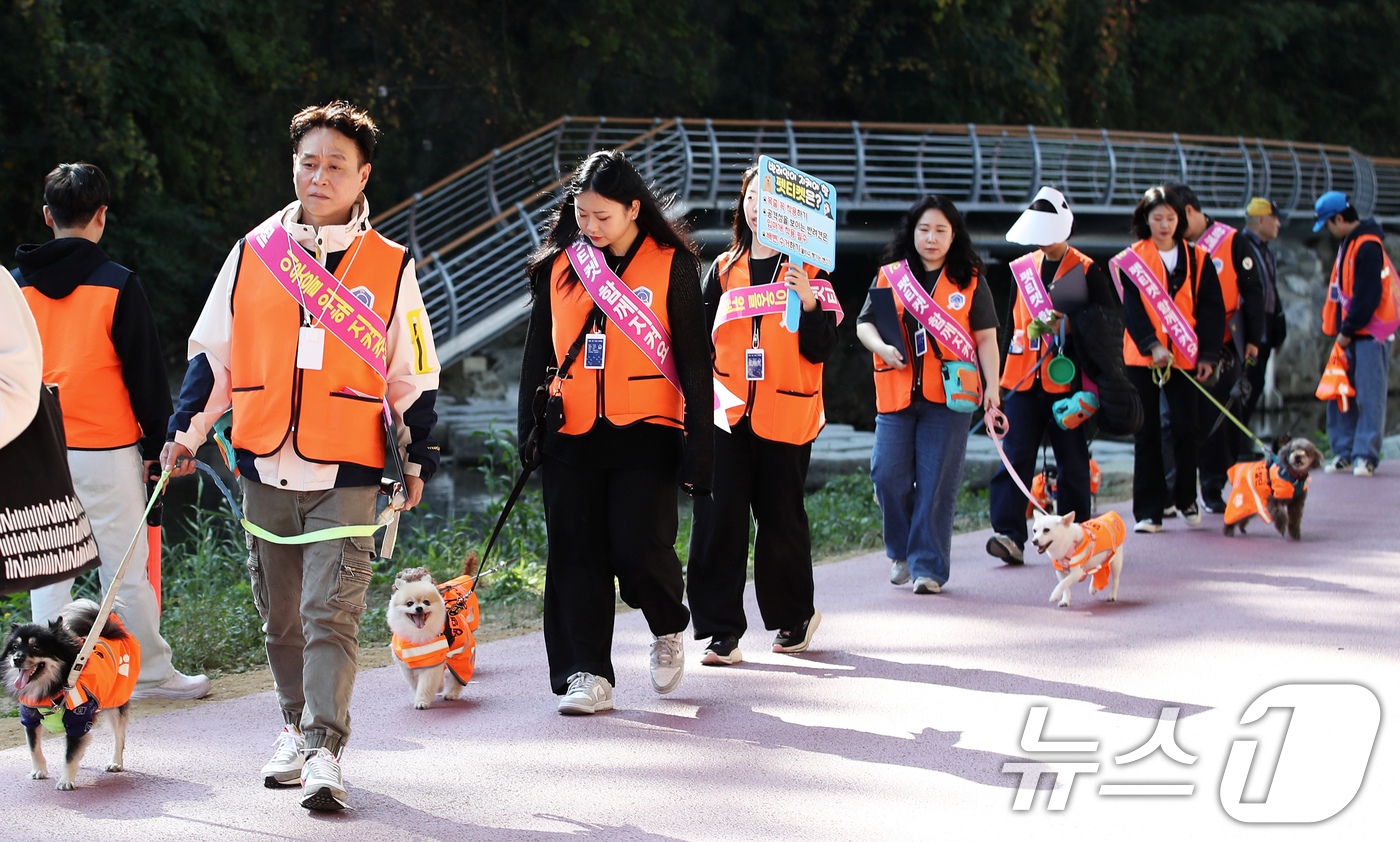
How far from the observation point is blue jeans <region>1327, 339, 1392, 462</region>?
10555 millimetres

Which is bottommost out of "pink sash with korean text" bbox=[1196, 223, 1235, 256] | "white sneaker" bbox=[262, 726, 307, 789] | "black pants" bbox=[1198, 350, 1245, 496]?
"white sneaker" bbox=[262, 726, 307, 789]

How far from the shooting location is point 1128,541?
816 cm

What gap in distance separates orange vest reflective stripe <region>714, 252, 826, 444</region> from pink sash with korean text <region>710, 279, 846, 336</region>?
35mm

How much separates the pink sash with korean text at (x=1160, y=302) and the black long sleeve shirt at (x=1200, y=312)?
0.06 meters

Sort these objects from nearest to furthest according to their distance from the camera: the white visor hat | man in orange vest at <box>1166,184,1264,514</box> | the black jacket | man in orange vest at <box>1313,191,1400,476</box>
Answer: the black jacket, the white visor hat, man in orange vest at <box>1166,184,1264,514</box>, man in orange vest at <box>1313,191,1400,476</box>

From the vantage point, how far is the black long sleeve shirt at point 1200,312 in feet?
27.1

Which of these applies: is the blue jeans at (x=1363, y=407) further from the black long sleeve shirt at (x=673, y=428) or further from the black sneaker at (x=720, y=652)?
the black long sleeve shirt at (x=673, y=428)

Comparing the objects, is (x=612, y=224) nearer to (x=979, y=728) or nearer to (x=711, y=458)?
(x=711, y=458)

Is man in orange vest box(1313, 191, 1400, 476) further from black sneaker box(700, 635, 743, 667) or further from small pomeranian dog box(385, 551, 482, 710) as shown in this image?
small pomeranian dog box(385, 551, 482, 710)

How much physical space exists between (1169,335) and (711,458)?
472cm

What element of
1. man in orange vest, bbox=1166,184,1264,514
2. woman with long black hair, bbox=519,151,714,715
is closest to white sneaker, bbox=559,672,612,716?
woman with long black hair, bbox=519,151,714,715

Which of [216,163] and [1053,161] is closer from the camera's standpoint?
[216,163]

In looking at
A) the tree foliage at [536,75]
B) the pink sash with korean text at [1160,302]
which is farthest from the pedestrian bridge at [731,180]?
the pink sash with korean text at [1160,302]

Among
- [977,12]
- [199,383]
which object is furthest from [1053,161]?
[199,383]
